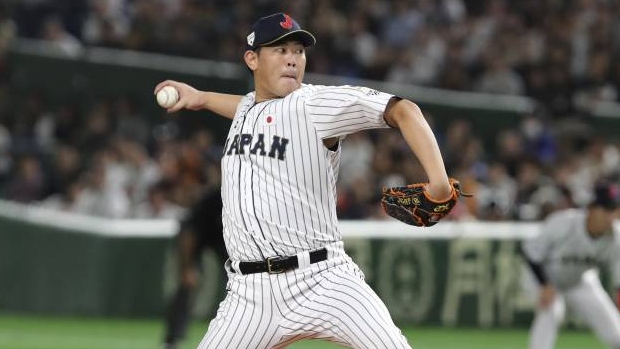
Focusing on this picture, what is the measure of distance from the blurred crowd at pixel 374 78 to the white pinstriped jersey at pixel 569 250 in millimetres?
4850

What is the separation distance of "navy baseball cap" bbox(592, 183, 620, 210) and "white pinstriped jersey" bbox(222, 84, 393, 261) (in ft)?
15.4

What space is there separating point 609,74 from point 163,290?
7.29 metres

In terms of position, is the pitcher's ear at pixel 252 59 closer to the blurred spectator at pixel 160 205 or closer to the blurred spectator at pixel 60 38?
the blurred spectator at pixel 160 205

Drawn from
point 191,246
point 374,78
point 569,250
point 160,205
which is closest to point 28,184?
point 160,205

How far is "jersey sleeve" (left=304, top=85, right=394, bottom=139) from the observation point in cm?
587

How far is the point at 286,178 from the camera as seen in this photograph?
6266mm

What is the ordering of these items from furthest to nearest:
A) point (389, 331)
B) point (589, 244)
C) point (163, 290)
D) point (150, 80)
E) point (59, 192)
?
point (150, 80) < point (59, 192) < point (163, 290) < point (589, 244) < point (389, 331)

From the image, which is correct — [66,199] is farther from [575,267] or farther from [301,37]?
→ [301,37]

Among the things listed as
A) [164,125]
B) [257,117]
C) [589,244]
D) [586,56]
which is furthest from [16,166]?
[257,117]

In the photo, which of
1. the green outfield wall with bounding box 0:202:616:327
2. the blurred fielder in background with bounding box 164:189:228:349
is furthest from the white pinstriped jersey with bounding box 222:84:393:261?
the green outfield wall with bounding box 0:202:616:327

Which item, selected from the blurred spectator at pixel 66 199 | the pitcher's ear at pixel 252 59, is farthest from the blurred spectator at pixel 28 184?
the pitcher's ear at pixel 252 59

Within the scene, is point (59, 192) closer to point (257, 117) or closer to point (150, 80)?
point (150, 80)

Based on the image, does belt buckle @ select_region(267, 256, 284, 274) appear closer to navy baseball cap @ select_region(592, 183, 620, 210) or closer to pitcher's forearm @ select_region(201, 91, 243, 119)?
pitcher's forearm @ select_region(201, 91, 243, 119)

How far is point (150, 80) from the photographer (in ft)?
64.8
